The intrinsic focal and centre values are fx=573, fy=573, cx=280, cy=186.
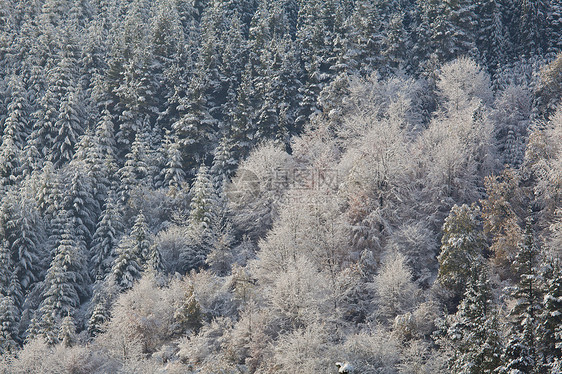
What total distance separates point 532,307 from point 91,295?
41.0 m

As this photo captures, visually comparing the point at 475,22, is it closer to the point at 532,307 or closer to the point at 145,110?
the point at 145,110

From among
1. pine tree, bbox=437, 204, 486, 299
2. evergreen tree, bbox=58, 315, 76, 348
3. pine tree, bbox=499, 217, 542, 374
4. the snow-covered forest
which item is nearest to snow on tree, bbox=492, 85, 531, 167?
the snow-covered forest

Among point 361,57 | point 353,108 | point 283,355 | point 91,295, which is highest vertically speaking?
point 361,57

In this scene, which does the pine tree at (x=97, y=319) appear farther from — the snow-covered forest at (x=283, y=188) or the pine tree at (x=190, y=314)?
the pine tree at (x=190, y=314)

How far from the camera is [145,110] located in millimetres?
72875

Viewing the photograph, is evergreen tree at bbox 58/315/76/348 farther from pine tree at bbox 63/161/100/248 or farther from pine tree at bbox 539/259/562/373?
pine tree at bbox 539/259/562/373

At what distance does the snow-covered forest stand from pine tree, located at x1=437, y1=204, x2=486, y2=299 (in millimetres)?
152

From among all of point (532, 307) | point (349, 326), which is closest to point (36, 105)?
point (349, 326)

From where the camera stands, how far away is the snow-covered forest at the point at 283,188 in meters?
37.5

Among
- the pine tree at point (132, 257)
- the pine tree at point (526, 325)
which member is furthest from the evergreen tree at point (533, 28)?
the pine tree at point (132, 257)

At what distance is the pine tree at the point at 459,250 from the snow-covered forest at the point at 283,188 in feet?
0.50

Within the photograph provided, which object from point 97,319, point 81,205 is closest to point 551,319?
point 97,319

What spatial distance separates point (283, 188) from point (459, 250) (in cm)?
2071

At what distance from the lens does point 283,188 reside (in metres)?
54.9
